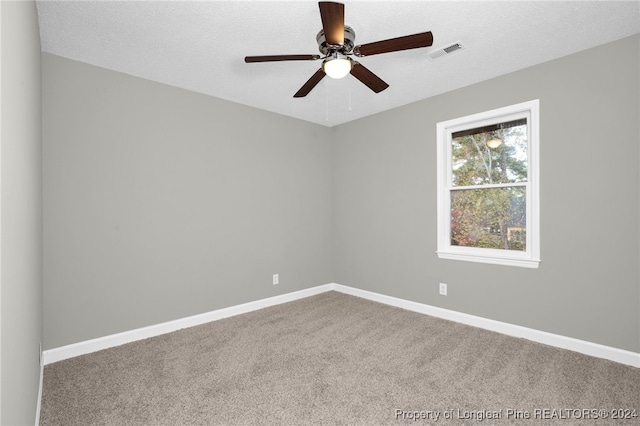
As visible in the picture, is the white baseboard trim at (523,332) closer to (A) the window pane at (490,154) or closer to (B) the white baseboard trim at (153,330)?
(B) the white baseboard trim at (153,330)

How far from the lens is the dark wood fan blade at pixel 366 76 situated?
7.44 ft

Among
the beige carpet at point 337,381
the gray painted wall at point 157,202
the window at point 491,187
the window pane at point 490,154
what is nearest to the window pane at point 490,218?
the window at point 491,187

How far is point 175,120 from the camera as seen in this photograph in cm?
335

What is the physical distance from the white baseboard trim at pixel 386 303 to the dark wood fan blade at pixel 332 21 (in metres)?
2.99

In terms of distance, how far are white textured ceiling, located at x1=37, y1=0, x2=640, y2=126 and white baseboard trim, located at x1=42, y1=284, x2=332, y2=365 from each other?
244cm

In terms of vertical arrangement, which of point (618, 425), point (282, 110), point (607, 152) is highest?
point (282, 110)

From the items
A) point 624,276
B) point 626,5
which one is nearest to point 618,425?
point 624,276

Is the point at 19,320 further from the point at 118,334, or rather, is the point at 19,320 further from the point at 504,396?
the point at 504,396

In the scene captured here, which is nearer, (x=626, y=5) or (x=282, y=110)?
(x=626, y=5)

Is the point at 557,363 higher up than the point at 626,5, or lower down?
lower down

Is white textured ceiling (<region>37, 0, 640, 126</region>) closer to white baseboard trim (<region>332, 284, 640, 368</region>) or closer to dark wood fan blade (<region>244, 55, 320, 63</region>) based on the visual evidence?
dark wood fan blade (<region>244, 55, 320, 63</region>)

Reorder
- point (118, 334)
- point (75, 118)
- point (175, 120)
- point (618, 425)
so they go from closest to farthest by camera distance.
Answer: point (618, 425) < point (75, 118) < point (118, 334) < point (175, 120)

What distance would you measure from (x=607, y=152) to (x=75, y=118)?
4420mm

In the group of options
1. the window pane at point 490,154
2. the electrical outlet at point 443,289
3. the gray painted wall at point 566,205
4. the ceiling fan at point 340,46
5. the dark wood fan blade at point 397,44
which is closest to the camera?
the ceiling fan at point 340,46
